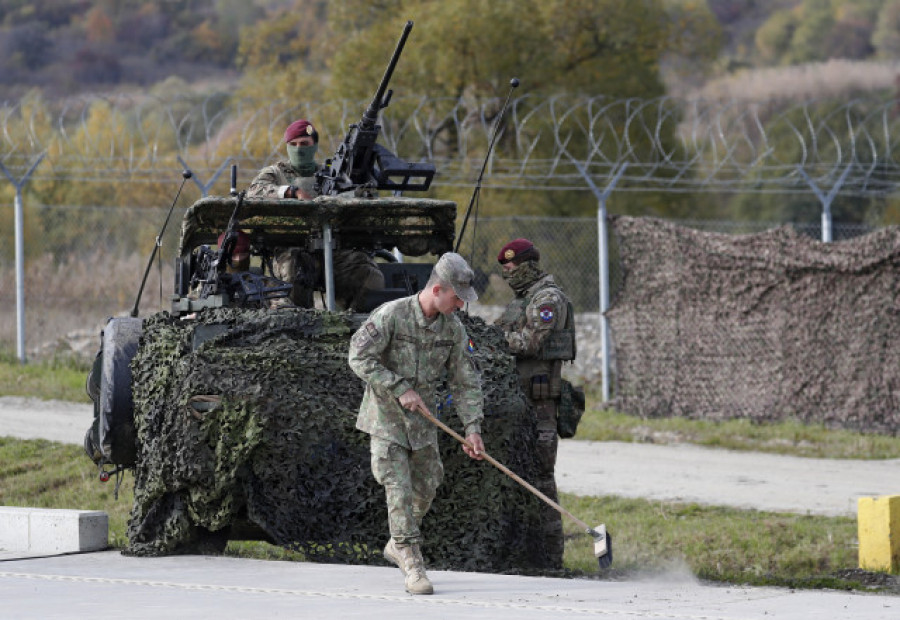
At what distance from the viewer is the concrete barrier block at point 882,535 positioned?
9898 mm

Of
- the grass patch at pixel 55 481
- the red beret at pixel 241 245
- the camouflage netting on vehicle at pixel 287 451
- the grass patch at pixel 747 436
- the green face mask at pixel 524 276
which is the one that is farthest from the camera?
the grass patch at pixel 747 436

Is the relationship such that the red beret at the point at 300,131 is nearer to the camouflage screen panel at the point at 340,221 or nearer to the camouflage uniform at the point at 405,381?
the camouflage screen panel at the point at 340,221

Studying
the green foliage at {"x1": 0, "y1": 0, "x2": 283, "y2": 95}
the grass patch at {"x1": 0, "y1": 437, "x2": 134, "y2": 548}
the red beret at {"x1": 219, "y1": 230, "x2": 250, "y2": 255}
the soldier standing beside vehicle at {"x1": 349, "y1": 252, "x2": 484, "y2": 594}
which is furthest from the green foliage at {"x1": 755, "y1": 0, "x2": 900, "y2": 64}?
the soldier standing beside vehicle at {"x1": 349, "y1": 252, "x2": 484, "y2": 594}

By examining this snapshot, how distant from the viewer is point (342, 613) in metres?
7.08

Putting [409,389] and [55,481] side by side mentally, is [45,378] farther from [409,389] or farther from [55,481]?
[409,389]

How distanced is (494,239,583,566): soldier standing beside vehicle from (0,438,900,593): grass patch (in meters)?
0.81

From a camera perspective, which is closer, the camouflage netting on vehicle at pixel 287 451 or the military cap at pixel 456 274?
the military cap at pixel 456 274

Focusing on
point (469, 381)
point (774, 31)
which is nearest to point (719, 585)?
point (469, 381)

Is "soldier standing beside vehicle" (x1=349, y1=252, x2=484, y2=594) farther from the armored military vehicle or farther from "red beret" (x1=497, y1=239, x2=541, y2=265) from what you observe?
"red beret" (x1=497, y1=239, x2=541, y2=265)

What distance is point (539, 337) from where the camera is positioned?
994 cm

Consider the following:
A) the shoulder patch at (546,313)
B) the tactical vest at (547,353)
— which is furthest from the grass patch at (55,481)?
the shoulder patch at (546,313)

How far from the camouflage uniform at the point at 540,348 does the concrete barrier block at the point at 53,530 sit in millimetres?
2555

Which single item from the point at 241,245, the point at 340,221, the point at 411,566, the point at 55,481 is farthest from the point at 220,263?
the point at 55,481

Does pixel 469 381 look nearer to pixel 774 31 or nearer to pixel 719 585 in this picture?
pixel 719 585
